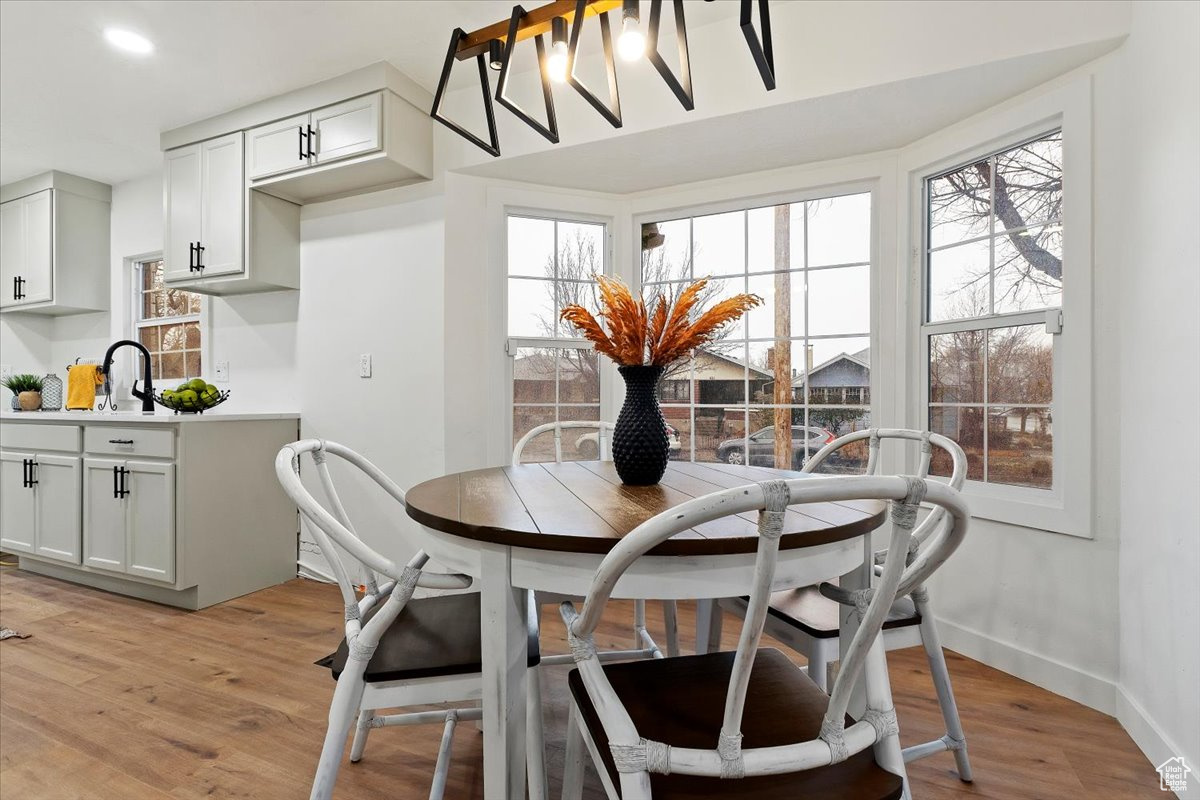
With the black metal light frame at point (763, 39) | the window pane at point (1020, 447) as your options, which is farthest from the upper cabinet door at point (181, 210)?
the window pane at point (1020, 447)

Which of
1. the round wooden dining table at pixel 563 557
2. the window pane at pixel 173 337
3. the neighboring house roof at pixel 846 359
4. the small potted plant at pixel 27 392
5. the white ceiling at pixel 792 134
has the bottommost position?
the round wooden dining table at pixel 563 557

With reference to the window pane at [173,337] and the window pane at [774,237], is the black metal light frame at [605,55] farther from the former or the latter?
the window pane at [173,337]

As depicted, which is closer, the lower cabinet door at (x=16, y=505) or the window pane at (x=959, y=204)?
the window pane at (x=959, y=204)

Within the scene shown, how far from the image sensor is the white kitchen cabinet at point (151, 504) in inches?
107

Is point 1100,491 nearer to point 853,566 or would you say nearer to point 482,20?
point 853,566

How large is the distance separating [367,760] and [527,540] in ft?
3.64

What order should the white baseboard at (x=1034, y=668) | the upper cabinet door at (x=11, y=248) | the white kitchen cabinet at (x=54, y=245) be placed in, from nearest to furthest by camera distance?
1. the white baseboard at (x=1034, y=668)
2. the white kitchen cabinet at (x=54, y=245)
3. the upper cabinet door at (x=11, y=248)

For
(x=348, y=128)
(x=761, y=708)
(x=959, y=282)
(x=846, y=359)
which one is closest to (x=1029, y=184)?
(x=959, y=282)

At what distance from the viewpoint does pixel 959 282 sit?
7.72 ft

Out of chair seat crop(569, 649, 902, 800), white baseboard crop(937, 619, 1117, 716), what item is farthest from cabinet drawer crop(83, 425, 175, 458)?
white baseboard crop(937, 619, 1117, 716)

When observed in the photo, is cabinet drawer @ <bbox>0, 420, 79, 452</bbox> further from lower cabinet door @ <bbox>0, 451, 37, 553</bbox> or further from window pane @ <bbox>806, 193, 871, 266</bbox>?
window pane @ <bbox>806, 193, 871, 266</bbox>

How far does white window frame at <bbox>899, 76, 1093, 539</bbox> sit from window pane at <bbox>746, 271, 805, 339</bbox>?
2.30 ft

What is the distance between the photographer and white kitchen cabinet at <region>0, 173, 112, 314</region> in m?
3.80

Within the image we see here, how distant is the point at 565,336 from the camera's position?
3.05 metres
